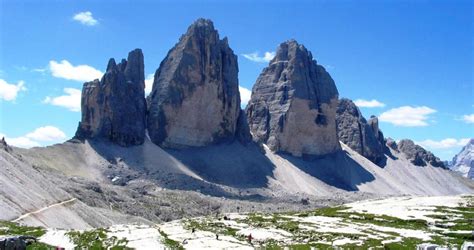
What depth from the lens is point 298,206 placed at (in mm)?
197250

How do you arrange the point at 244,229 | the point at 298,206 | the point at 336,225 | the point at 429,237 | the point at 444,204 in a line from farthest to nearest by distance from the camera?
the point at 298,206 < the point at 444,204 < the point at 336,225 < the point at 244,229 < the point at 429,237

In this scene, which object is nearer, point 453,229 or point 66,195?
Answer: point 453,229

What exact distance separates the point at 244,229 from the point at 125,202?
94.8 m

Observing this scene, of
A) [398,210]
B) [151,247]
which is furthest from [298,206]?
[151,247]

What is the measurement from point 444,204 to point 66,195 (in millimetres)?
77804

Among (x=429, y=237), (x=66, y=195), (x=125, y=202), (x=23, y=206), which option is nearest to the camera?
(x=429, y=237)

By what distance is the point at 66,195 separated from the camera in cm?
11994

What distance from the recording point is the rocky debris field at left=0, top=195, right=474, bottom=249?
53.7 m

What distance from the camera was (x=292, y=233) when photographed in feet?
215

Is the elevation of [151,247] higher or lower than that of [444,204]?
lower

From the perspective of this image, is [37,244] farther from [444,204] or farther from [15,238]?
[444,204]

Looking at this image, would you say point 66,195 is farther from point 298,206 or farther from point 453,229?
point 298,206

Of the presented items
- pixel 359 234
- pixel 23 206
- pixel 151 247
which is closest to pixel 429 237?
pixel 359 234

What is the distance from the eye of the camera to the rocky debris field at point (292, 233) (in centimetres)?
5369
